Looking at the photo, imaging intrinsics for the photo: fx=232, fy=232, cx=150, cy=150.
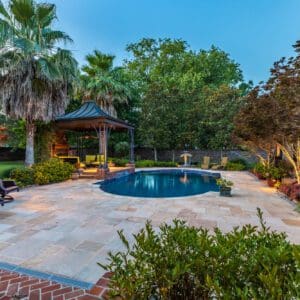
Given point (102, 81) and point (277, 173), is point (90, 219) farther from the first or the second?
point (102, 81)

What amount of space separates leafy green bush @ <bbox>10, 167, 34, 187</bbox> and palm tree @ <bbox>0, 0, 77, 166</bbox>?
1.40 m

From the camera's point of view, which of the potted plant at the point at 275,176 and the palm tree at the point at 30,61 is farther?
the potted plant at the point at 275,176

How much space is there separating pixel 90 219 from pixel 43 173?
6215 mm

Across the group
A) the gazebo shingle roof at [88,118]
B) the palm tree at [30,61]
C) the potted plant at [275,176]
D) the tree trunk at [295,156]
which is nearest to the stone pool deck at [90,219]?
the tree trunk at [295,156]

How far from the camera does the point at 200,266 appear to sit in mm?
1625

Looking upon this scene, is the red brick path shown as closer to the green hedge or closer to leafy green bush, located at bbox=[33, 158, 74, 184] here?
the green hedge

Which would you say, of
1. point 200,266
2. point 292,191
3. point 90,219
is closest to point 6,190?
point 90,219

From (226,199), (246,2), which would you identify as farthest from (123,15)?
(226,199)

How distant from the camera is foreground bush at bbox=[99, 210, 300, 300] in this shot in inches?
57.2

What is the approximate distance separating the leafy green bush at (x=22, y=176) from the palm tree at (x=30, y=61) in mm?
1402

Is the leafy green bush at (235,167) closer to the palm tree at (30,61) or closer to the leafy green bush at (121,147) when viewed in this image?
the leafy green bush at (121,147)

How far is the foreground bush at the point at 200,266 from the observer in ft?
4.76

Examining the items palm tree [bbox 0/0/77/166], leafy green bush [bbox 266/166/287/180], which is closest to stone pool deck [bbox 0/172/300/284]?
leafy green bush [bbox 266/166/287/180]

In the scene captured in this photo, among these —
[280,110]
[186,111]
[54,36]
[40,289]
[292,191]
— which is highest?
[54,36]
